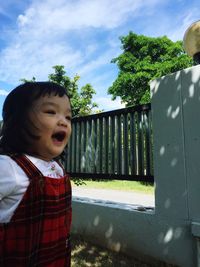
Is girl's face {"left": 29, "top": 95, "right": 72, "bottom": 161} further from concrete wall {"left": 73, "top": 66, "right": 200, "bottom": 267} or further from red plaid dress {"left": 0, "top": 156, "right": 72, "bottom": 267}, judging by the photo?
concrete wall {"left": 73, "top": 66, "right": 200, "bottom": 267}

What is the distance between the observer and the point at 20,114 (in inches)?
53.8

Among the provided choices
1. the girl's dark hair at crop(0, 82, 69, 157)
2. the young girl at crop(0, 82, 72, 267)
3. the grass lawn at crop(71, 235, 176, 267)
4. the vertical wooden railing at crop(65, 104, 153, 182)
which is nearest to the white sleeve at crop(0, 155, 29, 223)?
the young girl at crop(0, 82, 72, 267)

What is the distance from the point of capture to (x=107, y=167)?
4289 mm

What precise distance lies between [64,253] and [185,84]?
93.6 inches

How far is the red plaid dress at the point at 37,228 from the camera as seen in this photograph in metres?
1.14

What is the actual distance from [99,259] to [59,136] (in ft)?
8.01

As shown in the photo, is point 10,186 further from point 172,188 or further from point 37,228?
point 172,188

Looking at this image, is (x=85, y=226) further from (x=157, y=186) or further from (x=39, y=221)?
(x=39, y=221)

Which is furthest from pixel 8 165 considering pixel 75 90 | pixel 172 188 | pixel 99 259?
pixel 75 90

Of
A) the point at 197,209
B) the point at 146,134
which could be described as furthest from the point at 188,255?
the point at 146,134

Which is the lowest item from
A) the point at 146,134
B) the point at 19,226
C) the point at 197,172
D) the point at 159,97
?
the point at 19,226

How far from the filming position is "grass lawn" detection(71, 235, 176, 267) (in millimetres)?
3137

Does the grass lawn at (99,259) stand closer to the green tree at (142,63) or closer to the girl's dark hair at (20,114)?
the girl's dark hair at (20,114)

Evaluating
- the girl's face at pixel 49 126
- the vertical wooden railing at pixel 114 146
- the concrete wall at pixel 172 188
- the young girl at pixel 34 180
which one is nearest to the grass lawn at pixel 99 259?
the concrete wall at pixel 172 188
